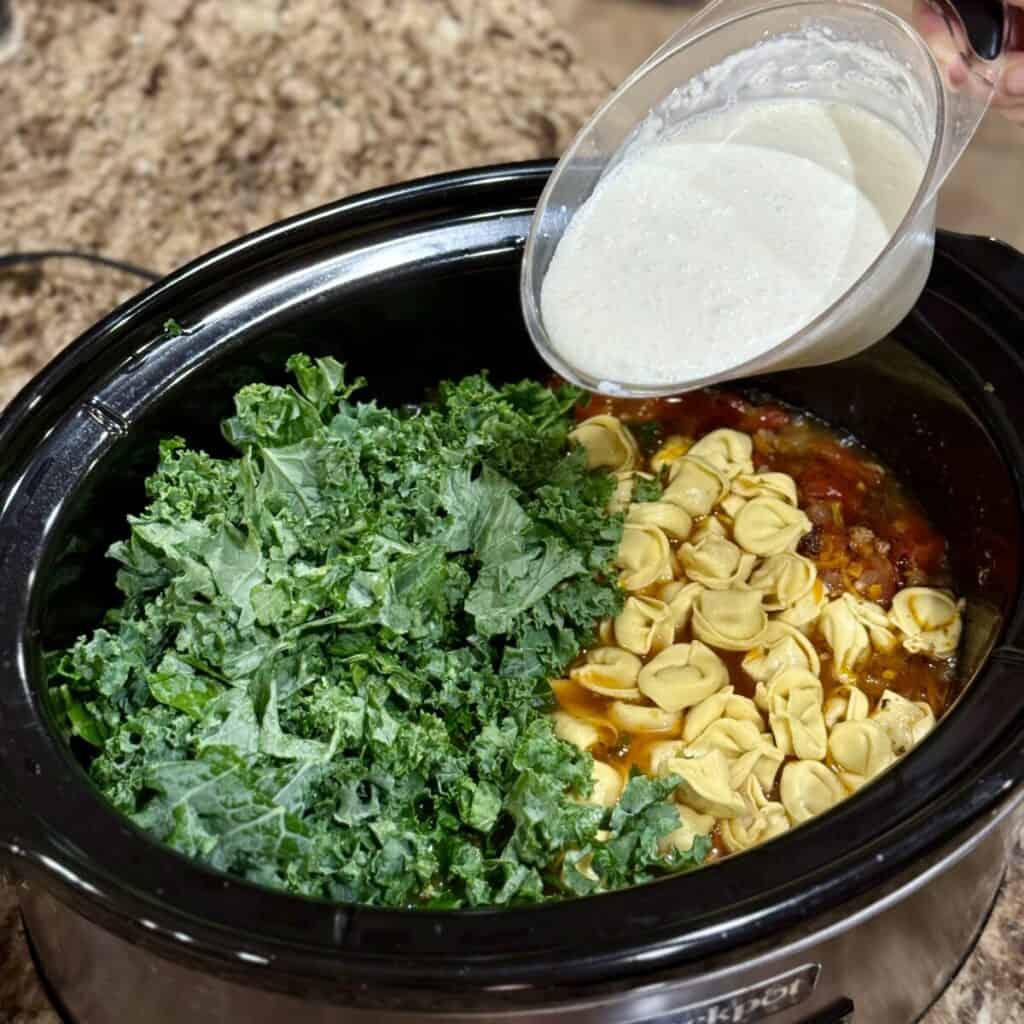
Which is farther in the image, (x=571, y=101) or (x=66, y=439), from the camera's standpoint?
(x=571, y=101)

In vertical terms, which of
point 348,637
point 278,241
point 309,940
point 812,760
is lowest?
point 812,760

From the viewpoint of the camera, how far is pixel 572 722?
5.09ft

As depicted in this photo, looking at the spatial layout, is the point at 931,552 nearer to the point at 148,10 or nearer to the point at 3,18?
the point at 148,10

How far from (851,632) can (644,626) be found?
0.26 meters

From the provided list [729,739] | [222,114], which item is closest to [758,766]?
[729,739]

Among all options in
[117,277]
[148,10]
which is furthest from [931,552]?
[148,10]

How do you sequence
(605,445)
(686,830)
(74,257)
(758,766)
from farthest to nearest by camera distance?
(74,257) → (605,445) → (758,766) → (686,830)

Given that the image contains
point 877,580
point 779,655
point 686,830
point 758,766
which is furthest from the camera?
point 877,580

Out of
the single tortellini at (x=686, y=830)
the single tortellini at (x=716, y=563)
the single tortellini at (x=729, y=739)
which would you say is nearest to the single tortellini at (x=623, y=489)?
the single tortellini at (x=716, y=563)

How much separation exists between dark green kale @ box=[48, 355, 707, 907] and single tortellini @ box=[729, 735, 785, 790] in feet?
0.51

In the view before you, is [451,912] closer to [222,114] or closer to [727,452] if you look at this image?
[727,452]

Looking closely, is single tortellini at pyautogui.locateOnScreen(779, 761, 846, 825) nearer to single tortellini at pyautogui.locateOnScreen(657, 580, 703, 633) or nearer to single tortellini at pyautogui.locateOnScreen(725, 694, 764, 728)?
single tortellini at pyautogui.locateOnScreen(725, 694, 764, 728)

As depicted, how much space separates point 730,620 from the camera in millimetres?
1665

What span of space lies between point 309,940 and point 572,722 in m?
0.54
